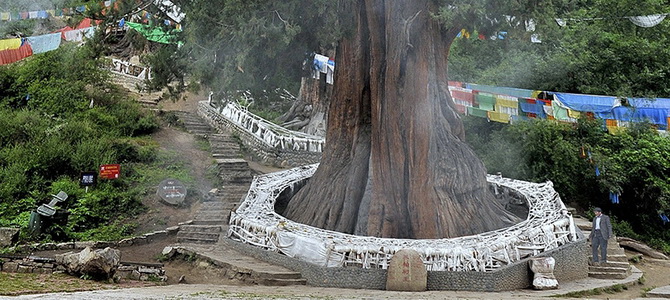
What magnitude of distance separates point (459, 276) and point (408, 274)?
84 cm

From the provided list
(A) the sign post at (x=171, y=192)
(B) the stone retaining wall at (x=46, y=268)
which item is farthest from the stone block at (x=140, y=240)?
(B) the stone retaining wall at (x=46, y=268)

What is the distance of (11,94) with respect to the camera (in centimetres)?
2077

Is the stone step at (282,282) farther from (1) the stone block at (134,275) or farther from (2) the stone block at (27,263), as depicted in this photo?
(2) the stone block at (27,263)

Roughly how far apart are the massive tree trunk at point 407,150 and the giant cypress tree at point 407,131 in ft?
0.07

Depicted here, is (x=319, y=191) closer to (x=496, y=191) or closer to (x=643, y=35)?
(x=496, y=191)

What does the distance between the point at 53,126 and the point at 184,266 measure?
890 centimetres

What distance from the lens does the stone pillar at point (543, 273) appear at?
384 inches

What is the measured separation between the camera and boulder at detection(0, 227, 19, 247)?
1234 centimetres

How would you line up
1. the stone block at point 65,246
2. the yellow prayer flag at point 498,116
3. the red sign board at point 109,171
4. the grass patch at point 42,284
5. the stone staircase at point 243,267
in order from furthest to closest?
the yellow prayer flag at point 498,116 < the red sign board at point 109,171 < the stone block at point 65,246 < the stone staircase at point 243,267 < the grass patch at point 42,284

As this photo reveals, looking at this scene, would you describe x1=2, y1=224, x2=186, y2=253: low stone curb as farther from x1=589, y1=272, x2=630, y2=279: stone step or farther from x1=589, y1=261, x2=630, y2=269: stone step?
Result: x1=589, y1=261, x2=630, y2=269: stone step

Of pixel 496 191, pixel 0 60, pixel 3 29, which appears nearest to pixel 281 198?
pixel 496 191

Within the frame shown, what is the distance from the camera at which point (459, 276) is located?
948 cm

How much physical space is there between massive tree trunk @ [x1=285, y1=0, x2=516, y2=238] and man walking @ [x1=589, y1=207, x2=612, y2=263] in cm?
172

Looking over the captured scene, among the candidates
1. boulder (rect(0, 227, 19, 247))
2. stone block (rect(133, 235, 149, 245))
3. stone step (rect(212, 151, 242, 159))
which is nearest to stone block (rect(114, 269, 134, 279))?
stone block (rect(133, 235, 149, 245))
